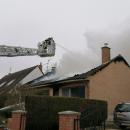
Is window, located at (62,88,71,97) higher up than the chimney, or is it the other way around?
the chimney

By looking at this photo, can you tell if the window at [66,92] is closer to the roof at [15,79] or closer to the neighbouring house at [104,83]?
the neighbouring house at [104,83]

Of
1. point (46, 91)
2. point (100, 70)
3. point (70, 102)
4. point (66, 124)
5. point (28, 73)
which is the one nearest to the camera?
point (66, 124)

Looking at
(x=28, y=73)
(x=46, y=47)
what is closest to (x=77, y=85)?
(x=46, y=47)

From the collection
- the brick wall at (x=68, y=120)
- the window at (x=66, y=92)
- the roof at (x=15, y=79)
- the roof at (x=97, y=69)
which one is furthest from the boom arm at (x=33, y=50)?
the brick wall at (x=68, y=120)

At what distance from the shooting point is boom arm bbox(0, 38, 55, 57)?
1339 inches

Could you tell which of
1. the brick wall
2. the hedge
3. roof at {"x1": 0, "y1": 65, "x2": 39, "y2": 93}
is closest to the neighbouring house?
the hedge

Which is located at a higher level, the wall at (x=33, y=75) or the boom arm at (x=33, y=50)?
the boom arm at (x=33, y=50)

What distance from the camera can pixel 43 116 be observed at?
1945cm

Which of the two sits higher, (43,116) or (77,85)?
(77,85)

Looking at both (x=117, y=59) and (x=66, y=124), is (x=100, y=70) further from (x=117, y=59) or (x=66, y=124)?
(x=66, y=124)

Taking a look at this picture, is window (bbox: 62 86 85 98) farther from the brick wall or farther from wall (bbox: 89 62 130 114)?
the brick wall

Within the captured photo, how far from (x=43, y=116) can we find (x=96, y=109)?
4812 millimetres

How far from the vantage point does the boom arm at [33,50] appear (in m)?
34.0

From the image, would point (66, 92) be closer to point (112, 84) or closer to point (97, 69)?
point (97, 69)
